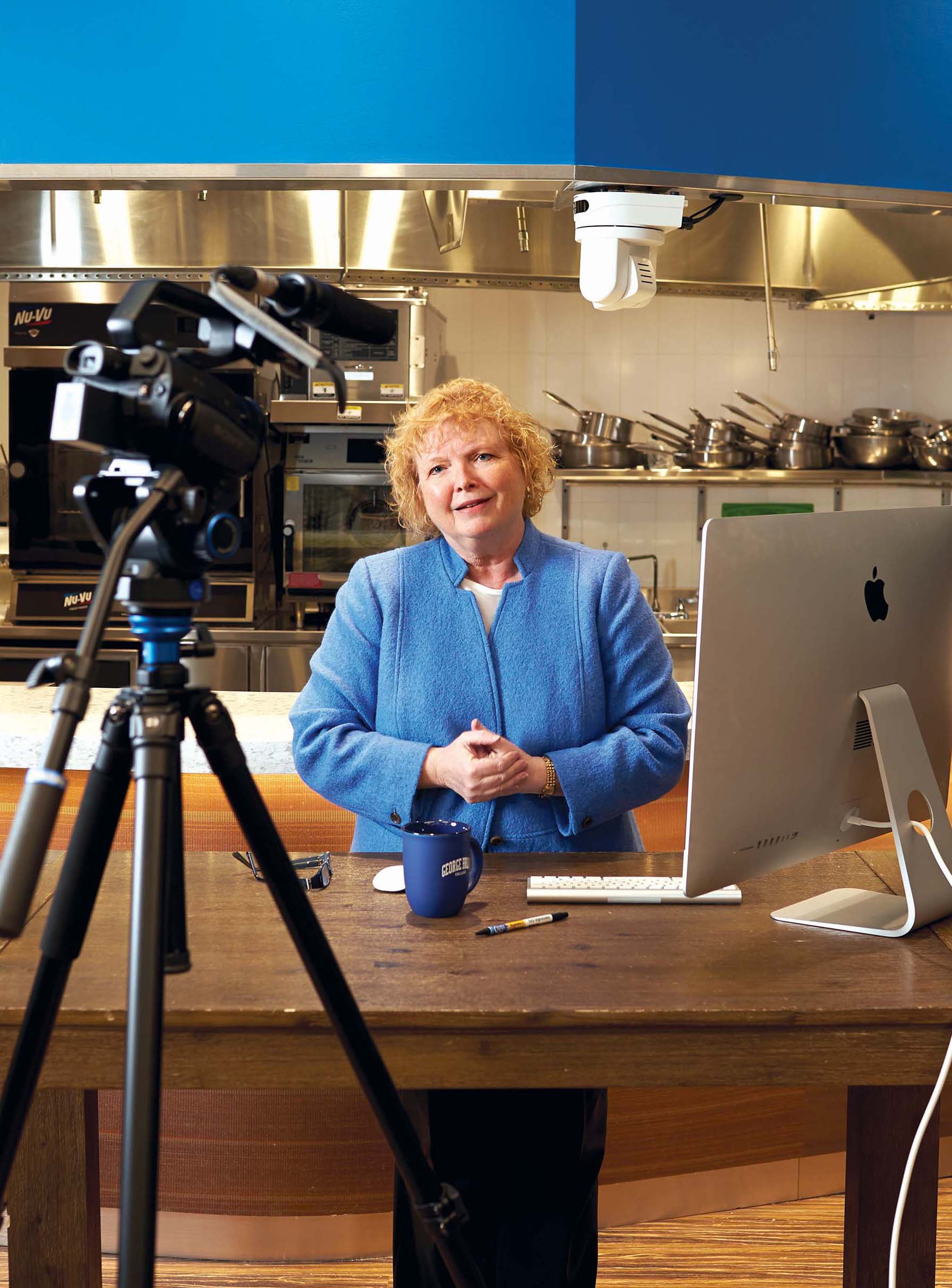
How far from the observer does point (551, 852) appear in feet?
5.94

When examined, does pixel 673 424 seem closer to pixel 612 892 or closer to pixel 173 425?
pixel 612 892

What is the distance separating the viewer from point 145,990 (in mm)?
894

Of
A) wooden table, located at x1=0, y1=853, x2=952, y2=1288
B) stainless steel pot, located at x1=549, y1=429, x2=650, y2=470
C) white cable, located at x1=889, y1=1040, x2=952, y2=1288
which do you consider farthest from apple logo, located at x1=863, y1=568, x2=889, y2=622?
stainless steel pot, located at x1=549, y1=429, x2=650, y2=470

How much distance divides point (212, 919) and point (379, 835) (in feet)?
1.34

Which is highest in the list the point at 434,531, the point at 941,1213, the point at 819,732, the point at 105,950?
the point at 434,531

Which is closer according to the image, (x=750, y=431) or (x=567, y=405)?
(x=567, y=405)

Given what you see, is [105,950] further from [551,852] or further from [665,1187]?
[665,1187]

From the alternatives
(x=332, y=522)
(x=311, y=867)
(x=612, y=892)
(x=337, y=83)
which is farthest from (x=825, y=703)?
(x=332, y=522)

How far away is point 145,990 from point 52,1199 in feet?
2.55

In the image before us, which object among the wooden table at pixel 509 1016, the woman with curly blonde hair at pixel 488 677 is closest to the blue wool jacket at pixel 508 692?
the woman with curly blonde hair at pixel 488 677

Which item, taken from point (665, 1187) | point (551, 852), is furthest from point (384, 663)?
point (665, 1187)

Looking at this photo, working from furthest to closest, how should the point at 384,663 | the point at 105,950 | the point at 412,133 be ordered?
the point at 384,663 → the point at 412,133 → the point at 105,950

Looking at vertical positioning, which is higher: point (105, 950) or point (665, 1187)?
point (105, 950)

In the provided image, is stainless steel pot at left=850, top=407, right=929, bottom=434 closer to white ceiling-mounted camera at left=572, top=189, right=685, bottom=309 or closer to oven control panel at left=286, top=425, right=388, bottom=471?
oven control panel at left=286, top=425, right=388, bottom=471
